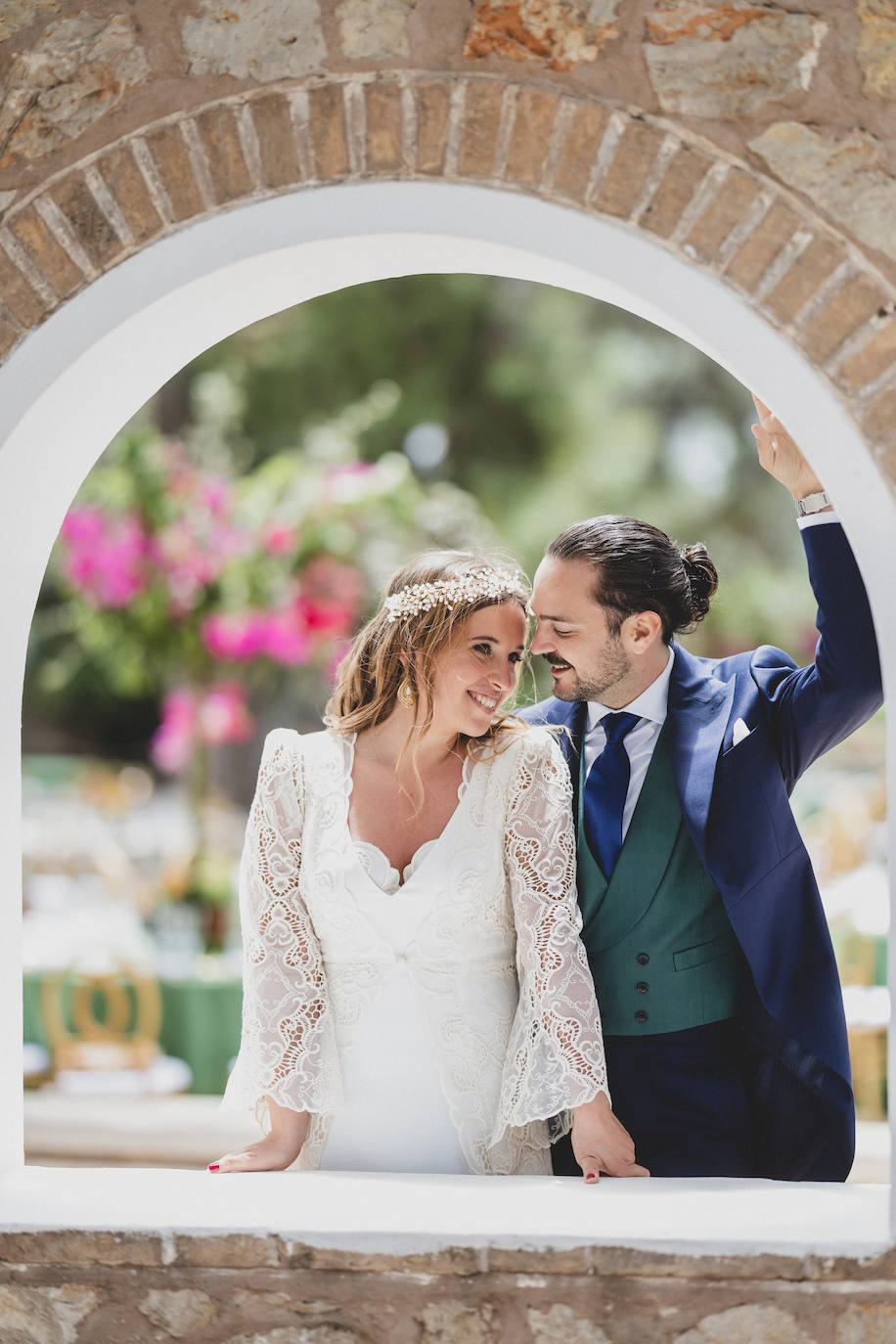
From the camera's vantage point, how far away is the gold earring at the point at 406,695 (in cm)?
252

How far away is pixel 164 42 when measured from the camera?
2.08 metres

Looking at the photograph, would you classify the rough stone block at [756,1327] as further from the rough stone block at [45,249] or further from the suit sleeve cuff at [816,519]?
the rough stone block at [45,249]

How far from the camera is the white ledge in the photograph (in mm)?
1958

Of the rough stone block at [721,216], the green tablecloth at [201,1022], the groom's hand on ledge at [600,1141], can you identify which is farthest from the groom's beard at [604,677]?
the green tablecloth at [201,1022]

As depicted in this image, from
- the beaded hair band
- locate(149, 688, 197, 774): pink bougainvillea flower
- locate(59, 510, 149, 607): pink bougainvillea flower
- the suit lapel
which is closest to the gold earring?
the beaded hair band

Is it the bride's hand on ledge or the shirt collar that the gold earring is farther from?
the bride's hand on ledge

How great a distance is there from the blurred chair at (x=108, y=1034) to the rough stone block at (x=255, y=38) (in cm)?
403

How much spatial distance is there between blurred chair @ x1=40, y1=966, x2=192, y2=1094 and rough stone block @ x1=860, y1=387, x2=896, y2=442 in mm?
4182

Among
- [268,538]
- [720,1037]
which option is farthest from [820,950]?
[268,538]

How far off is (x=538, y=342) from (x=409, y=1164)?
336 inches

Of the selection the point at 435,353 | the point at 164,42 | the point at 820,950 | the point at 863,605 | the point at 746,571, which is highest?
the point at 435,353

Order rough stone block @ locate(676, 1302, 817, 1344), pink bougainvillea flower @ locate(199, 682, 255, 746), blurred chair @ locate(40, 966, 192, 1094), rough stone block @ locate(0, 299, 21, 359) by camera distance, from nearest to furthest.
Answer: rough stone block @ locate(676, 1302, 817, 1344) < rough stone block @ locate(0, 299, 21, 359) < blurred chair @ locate(40, 966, 192, 1094) < pink bougainvillea flower @ locate(199, 682, 255, 746)

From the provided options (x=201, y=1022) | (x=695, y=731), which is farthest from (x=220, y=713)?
(x=695, y=731)

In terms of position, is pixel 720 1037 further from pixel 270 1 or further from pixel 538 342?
pixel 538 342
